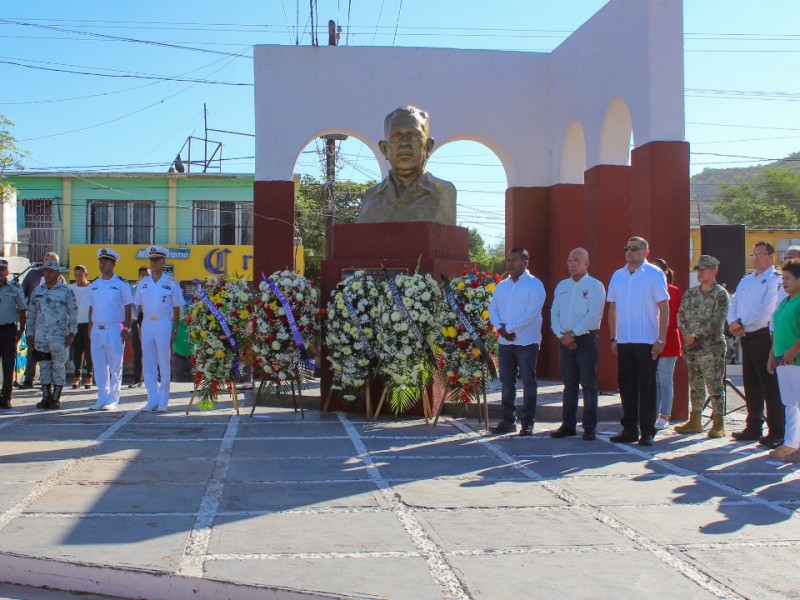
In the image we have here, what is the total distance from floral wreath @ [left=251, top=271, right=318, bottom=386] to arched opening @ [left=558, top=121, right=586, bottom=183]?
5.91 metres

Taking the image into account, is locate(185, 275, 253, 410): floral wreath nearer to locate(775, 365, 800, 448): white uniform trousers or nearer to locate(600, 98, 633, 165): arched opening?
locate(775, 365, 800, 448): white uniform trousers

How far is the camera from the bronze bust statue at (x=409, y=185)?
394 inches

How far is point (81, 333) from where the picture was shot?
12.5 meters

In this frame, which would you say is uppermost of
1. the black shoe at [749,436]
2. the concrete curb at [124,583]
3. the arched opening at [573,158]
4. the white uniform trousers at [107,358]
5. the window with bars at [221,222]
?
the window with bars at [221,222]

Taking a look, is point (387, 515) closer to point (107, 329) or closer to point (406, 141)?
point (406, 141)

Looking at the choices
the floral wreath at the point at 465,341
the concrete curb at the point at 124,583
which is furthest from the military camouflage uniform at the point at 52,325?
the concrete curb at the point at 124,583

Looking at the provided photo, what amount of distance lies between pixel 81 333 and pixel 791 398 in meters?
9.09

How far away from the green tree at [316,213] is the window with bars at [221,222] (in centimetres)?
435

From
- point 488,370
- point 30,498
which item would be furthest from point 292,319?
point 30,498

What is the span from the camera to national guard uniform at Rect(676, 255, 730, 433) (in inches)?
341

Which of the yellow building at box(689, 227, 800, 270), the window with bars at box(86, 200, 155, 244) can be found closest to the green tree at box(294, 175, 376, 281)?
the window with bars at box(86, 200, 155, 244)

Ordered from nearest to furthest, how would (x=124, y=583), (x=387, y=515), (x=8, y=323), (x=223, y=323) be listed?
1. (x=124, y=583)
2. (x=387, y=515)
3. (x=223, y=323)
4. (x=8, y=323)

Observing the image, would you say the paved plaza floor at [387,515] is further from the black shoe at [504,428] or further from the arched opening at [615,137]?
the arched opening at [615,137]

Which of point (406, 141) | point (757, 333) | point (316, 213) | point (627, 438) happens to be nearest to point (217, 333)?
point (406, 141)
